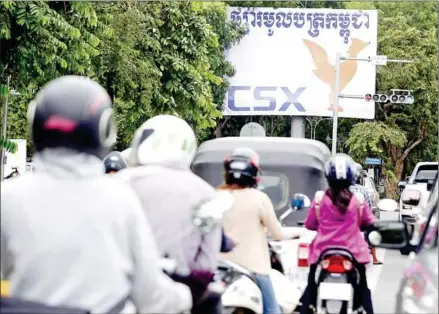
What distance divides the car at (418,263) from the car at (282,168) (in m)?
4.31

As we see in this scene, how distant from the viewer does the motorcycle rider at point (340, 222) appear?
775cm

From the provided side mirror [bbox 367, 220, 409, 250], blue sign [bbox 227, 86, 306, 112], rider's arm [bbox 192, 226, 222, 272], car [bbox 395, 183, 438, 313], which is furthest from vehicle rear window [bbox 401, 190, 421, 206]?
blue sign [bbox 227, 86, 306, 112]

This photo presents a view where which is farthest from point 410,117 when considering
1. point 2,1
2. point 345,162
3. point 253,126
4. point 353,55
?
point 345,162

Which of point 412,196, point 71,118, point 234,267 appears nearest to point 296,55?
point 412,196

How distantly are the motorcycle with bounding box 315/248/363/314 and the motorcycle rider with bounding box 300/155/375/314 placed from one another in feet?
0.30

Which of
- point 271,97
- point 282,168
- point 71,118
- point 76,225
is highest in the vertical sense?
point 71,118

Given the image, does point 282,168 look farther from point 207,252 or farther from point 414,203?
point 207,252

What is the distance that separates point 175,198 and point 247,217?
1.80 meters

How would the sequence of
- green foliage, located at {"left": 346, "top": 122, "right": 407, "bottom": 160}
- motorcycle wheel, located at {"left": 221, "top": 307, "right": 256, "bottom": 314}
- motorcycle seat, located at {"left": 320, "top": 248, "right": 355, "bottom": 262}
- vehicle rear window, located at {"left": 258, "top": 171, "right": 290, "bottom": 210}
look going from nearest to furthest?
motorcycle wheel, located at {"left": 221, "top": 307, "right": 256, "bottom": 314} < motorcycle seat, located at {"left": 320, "top": 248, "right": 355, "bottom": 262} < vehicle rear window, located at {"left": 258, "top": 171, "right": 290, "bottom": 210} < green foliage, located at {"left": 346, "top": 122, "right": 407, "bottom": 160}

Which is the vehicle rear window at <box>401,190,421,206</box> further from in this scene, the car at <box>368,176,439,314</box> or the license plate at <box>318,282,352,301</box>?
the car at <box>368,176,439,314</box>

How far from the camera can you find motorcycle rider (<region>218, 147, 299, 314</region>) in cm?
677

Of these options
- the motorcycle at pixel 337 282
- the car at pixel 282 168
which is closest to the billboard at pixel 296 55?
the car at pixel 282 168

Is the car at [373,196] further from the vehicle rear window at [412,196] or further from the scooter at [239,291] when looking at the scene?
the scooter at [239,291]

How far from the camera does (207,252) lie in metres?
5.07
